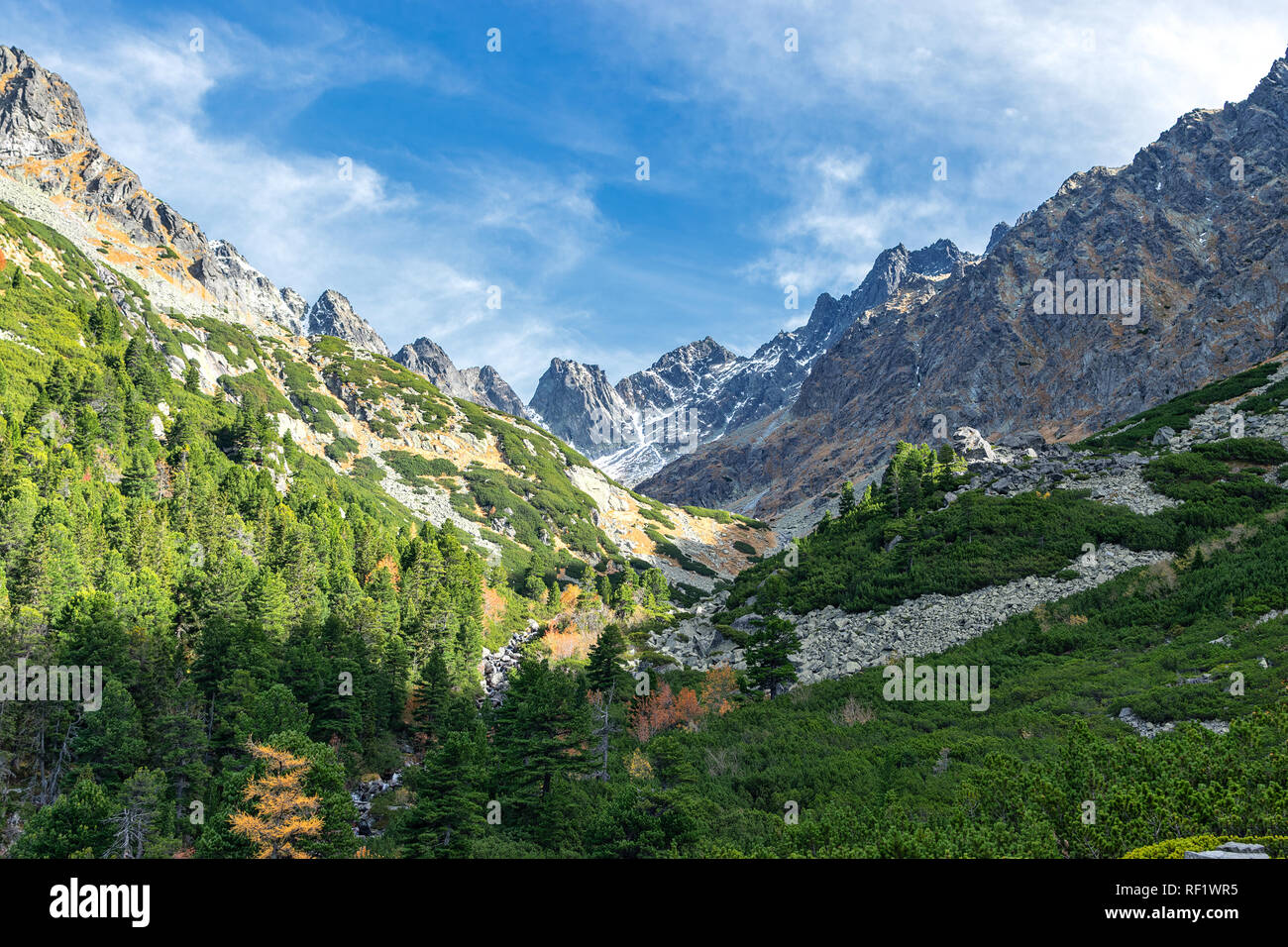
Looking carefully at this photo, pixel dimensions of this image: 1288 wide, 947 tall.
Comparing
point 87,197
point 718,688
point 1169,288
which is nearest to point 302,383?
point 87,197

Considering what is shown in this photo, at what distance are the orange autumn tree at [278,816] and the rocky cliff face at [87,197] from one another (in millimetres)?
146081

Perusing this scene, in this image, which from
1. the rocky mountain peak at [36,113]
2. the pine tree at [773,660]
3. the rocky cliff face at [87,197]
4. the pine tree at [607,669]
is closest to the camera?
the pine tree at [773,660]

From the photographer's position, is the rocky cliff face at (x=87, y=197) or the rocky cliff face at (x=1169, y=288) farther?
the rocky cliff face at (x=1169, y=288)

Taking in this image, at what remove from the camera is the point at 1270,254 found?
142 meters

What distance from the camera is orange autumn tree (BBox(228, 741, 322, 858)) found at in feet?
73.1

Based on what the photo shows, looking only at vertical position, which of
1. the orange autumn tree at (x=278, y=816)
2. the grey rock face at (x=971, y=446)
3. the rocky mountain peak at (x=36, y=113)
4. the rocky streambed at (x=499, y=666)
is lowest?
the rocky streambed at (x=499, y=666)

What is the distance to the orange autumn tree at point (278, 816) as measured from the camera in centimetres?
2228

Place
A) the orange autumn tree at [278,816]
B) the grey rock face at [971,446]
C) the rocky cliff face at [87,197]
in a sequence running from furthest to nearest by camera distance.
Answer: the rocky cliff face at [87,197]
the grey rock face at [971,446]
the orange autumn tree at [278,816]

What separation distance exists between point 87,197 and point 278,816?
200 meters

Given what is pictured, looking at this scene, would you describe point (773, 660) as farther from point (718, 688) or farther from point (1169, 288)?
point (1169, 288)

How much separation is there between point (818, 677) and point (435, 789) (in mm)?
24247

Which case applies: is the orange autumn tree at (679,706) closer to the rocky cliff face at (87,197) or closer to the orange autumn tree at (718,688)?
the orange autumn tree at (718,688)

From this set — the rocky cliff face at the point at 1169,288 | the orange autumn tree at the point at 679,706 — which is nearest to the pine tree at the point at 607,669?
the orange autumn tree at the point at 679,706

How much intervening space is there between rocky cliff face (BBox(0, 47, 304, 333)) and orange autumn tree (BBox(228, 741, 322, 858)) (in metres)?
146
